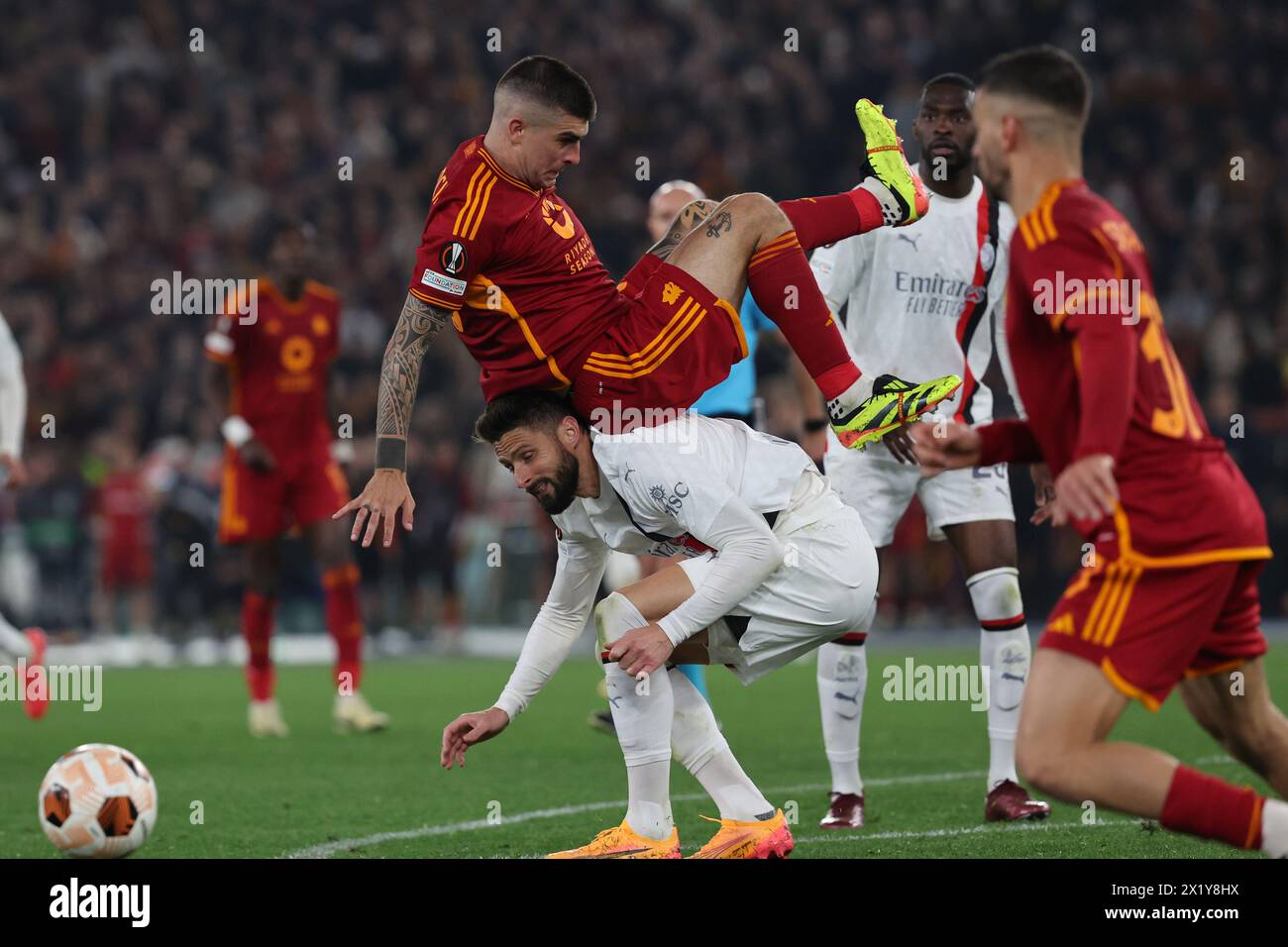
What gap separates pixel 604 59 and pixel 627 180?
7.85 feet

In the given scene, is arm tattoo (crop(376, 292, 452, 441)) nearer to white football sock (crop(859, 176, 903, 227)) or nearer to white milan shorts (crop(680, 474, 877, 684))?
white milan shorts (crop(680, 474, 877, 684))

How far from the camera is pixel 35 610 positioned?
701 inches

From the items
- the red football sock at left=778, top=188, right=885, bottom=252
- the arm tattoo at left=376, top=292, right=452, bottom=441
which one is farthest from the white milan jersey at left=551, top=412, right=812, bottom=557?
the red football sock at left=778, top=188, right=885, bottom=252

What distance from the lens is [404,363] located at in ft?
18.9

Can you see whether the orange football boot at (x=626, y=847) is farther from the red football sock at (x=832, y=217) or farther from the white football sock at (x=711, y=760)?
the red football sock at (x=832, y=217)

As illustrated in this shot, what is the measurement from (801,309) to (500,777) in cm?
293

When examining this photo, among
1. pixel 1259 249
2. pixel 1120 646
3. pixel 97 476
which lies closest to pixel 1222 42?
pixel 1259 249

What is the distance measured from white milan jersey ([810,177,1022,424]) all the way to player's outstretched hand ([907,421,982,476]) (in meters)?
2.51

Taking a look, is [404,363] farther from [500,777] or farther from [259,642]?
[259,642]

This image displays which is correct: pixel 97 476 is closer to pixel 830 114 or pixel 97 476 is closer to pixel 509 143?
pixel 830 114

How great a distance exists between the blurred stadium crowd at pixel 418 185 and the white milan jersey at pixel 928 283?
8.01 meters

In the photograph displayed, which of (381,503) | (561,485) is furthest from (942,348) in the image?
(381,503)

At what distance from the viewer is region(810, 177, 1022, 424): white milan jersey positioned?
6809 millimetres

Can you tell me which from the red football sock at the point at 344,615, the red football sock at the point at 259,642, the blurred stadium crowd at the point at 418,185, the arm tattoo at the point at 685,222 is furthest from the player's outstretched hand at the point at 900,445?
the blurred stadium crowd at the point at 418,185
